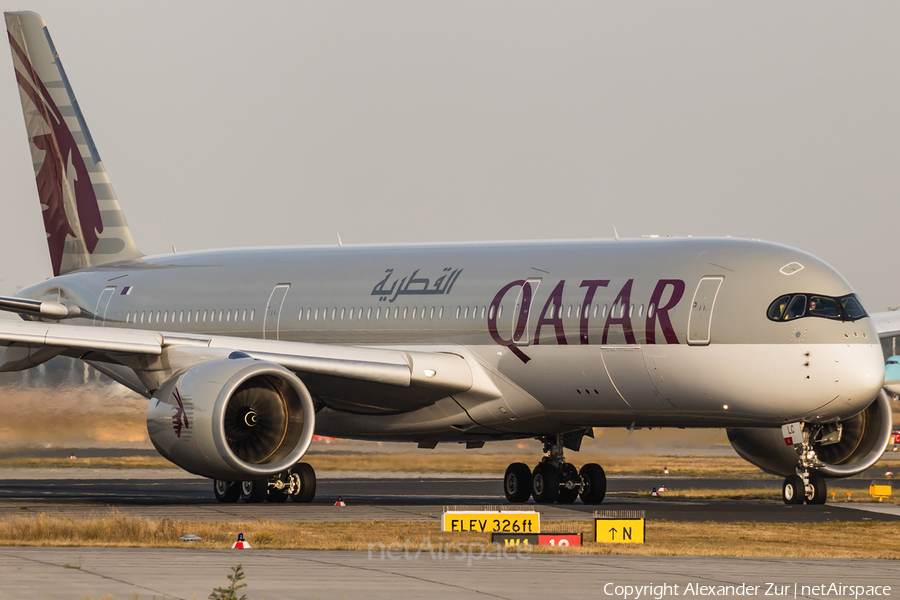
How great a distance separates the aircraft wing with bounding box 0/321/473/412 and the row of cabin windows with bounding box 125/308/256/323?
12.2 ft

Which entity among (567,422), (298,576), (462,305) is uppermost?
(462,305)

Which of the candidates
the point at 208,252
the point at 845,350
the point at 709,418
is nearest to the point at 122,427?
the point at 208,252

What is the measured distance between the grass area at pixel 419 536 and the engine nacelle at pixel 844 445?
5265 mm

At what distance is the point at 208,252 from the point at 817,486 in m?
14.6

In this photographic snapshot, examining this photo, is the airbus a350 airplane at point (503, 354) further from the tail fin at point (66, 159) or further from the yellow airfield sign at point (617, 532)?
the yellow airfield sign at point (617, 532)

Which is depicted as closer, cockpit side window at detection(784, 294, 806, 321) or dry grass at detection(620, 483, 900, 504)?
cockpit side window at detection(784, 294, 806, 321)

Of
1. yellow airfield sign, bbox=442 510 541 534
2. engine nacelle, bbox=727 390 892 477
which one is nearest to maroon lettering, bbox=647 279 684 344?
engine nacelle, bbox=727 390 892 477

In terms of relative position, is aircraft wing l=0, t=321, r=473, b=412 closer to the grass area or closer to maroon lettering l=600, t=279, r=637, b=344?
maroon lettering l=600, t=279, r=637, b=344

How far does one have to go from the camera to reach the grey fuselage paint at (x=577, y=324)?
73.9ft

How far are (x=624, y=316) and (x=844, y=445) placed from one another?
18.5 ft

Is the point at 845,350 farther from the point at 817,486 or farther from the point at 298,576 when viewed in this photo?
the point at 298,576

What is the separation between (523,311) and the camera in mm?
25188

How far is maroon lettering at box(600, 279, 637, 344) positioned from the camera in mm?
23562

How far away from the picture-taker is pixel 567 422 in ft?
84.6
